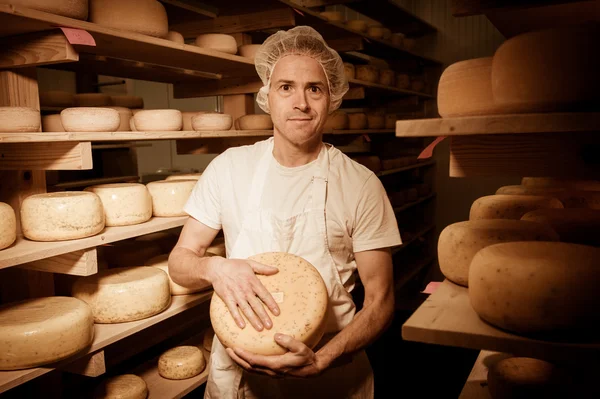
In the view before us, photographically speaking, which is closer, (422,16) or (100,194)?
(100,194)

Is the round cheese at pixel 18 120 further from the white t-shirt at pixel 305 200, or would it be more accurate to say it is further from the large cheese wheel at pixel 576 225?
the large cheese wheel at pixel 576 225

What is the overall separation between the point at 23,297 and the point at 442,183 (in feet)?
16.2

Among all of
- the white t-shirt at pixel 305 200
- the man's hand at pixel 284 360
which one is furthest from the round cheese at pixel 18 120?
the man's hand at pixel 284 360

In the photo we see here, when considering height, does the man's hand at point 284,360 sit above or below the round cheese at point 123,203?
below

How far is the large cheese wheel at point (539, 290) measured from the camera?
878 mm

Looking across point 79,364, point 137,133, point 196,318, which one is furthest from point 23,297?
point 196,318

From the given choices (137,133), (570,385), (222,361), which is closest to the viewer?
(570,385)

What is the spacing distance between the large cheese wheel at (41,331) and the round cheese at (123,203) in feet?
1.25

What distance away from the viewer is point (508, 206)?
1.64 metres

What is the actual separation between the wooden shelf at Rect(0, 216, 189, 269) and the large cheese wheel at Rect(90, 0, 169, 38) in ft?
2.63

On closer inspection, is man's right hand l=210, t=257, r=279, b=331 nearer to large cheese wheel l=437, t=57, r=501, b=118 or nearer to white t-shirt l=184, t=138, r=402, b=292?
white t-shirt l=184, t=138, r=402, b=292

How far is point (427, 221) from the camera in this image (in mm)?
6113

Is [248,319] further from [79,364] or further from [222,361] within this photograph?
[79,364]

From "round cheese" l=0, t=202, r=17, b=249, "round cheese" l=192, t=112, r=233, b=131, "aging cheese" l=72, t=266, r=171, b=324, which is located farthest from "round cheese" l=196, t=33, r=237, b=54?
"round cheese" l=0, t=202, r=17, b=249
